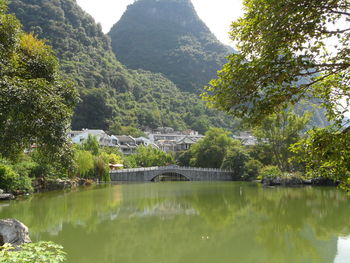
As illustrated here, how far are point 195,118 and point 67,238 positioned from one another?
79.6 m

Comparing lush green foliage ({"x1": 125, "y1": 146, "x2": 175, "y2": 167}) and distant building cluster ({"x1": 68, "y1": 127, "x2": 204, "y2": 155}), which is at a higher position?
distant building cluster ({"x1": 68, "y1": 127, "x2": 204, "y2": 155})

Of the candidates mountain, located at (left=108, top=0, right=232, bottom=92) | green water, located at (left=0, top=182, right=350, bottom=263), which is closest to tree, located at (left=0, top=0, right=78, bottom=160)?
green water, located at (left=0, top=182, right=350, bottom=263)

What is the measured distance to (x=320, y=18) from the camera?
3439mm

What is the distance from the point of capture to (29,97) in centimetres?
654

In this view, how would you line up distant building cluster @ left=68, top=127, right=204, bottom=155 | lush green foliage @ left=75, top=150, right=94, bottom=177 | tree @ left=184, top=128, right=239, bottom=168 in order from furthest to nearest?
distant building cluster @ left=68, top=127, right=204, bottom=155 < tree @ left=184, top=128, right=239, bottom=168 < lush green foliage @ left=75, top=150, right=94, bottom=177

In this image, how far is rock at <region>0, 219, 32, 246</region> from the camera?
6.31 m

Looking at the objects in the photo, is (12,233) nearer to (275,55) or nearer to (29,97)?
(29,97)

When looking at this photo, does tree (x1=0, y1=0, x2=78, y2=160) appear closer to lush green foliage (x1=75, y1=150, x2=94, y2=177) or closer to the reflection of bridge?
lush green foliage (x1=75, y1=150, x2=94, y2=177)

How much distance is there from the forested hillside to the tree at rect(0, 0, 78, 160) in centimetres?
5427

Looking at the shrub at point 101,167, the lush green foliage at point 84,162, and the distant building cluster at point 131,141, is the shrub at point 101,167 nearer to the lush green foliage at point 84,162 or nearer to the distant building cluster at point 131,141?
the lush green foliage at point 84,162

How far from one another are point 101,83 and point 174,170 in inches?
1548

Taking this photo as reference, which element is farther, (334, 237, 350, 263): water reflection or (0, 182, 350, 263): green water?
(0, 182, 350, 263): green water

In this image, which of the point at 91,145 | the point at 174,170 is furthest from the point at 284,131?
the point at 91,145

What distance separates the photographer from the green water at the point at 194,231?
6949mm
